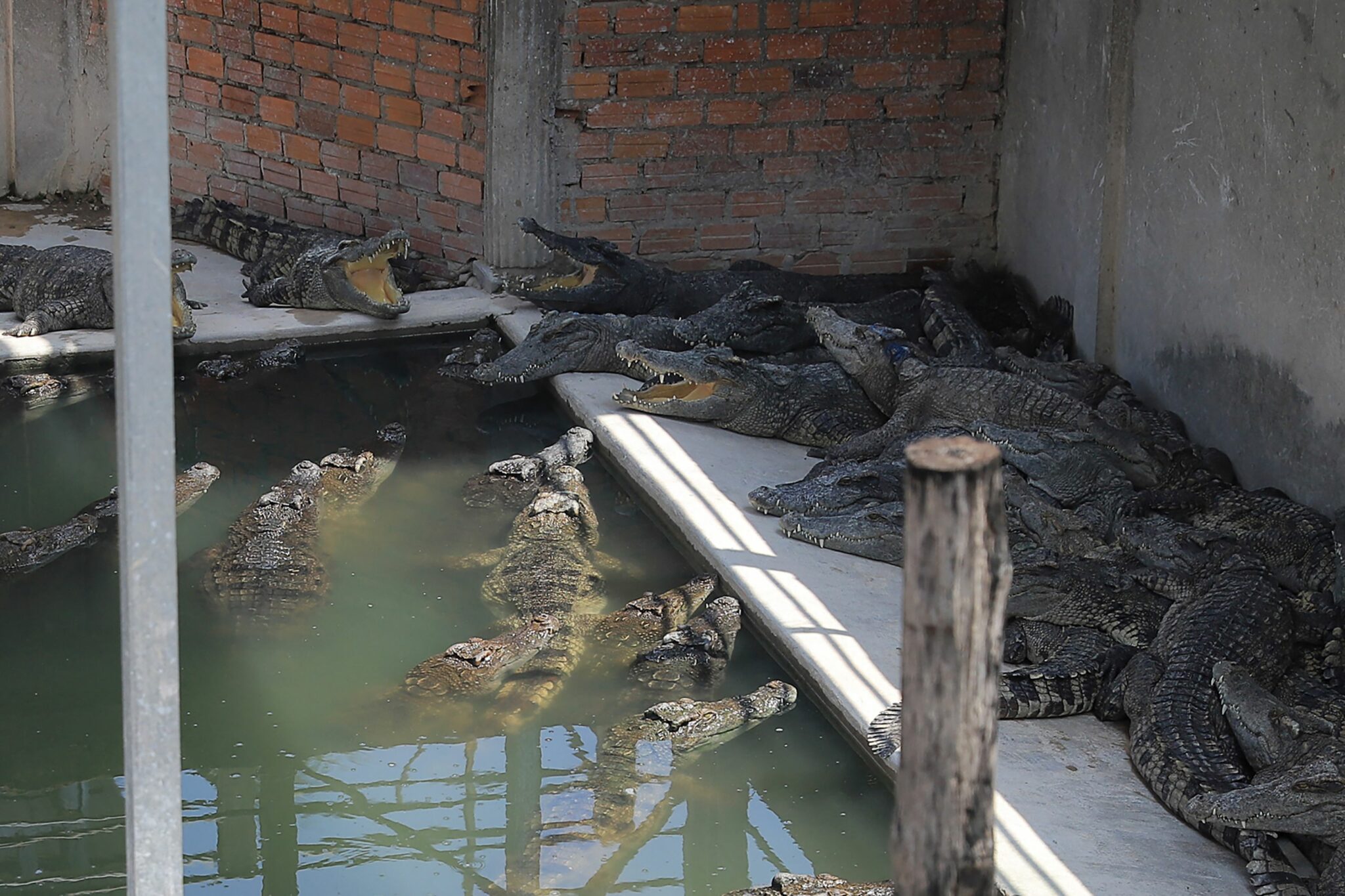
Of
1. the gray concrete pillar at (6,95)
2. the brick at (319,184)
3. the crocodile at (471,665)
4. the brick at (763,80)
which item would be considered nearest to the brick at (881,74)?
the brick at (763,80)

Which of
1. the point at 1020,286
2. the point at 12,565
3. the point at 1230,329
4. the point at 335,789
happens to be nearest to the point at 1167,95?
the point at 1230,329

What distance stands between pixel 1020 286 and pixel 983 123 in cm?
110

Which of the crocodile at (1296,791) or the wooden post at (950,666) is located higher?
the wooden post at (950,666)

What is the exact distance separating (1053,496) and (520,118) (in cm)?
404

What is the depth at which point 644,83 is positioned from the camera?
28.9 feet

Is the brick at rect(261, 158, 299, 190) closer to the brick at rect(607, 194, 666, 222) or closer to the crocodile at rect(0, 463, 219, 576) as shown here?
the brick at rect(607, 194, 666, 222)

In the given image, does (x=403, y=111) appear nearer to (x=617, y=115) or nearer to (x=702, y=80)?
(x=617, y=115)

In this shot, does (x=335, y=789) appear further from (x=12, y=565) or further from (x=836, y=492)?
(x=836, y=492)

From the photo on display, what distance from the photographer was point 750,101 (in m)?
8.99

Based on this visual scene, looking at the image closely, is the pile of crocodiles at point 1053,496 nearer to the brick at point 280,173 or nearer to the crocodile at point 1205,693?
the crocodile at point 1205,693

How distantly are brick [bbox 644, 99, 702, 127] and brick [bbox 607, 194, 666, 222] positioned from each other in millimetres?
425

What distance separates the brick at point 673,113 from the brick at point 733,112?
0.09m

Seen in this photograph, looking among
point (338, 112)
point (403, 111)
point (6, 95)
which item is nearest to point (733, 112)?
point (403, 111)

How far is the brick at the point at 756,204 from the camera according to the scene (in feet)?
30.1
